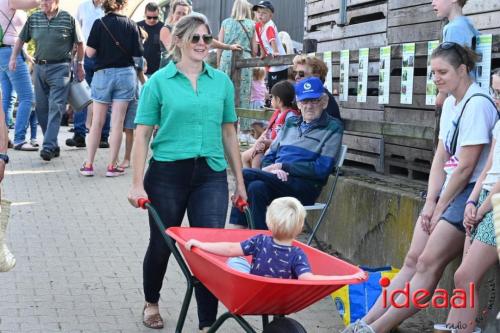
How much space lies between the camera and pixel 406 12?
8.88 meters

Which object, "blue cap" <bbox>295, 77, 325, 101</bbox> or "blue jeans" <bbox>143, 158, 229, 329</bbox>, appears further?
"blue cap" <bbox>295, 77, 325, 101</bbox>

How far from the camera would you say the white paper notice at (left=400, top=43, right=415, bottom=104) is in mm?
7324

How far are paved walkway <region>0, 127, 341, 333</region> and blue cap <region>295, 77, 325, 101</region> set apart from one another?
155 centimetres

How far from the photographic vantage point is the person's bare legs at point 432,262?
5434mm

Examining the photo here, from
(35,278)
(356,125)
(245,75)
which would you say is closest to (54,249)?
(35,278)

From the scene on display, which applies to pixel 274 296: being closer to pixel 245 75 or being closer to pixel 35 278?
pixel 35 278

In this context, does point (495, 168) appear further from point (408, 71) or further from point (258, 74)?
point (258, 74)

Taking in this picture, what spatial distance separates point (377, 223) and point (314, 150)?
Answer: 0.72 m

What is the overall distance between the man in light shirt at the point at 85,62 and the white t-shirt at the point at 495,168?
887 centimetres

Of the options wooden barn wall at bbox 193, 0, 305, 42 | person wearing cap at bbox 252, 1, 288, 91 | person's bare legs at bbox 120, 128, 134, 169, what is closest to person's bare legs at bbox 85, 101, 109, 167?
person's bare legs at bbox 120, 128, 134, 169

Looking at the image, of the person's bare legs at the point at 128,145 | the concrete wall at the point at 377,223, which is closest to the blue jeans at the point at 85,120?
the person's bare legs at the point at 128,145

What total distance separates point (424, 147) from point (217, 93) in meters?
3.06

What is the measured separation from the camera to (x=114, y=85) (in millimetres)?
11094

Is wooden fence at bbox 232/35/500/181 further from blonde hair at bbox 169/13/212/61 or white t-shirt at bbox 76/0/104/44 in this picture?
white t-shirt at bbox 76/0/104/44
